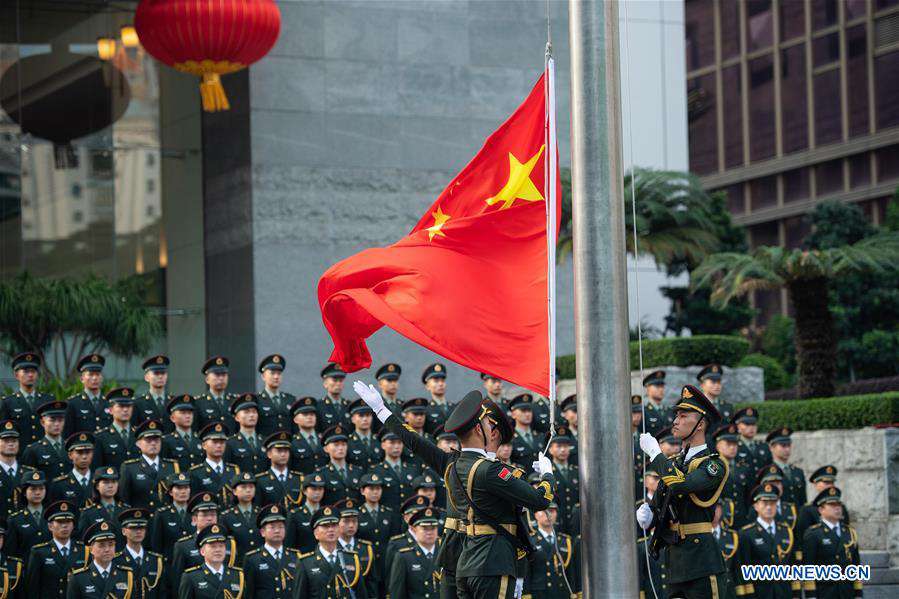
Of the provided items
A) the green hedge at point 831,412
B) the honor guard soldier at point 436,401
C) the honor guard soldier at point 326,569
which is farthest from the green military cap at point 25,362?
the green hedge at point 831,412

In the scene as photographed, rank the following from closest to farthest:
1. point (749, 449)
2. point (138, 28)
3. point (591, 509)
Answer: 1. point (591, 509)
2. point (749, 449)
3. point (138, 28)

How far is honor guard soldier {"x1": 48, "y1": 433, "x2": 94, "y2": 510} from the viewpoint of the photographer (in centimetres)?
1343

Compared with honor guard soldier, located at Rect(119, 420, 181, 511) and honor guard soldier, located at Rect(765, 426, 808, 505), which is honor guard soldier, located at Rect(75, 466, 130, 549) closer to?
honor guard soldier, located at Rect(119, 420, 181, 511)

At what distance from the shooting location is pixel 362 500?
571 inches

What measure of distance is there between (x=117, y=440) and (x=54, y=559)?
1667 millimetres

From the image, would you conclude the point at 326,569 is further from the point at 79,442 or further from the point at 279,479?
the point at 79,442

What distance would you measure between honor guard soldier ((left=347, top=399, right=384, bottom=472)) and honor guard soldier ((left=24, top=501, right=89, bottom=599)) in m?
3.23

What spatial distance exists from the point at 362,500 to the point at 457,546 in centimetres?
544

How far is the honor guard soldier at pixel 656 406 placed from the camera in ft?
52.7

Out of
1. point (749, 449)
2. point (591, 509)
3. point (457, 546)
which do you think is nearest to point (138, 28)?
point (749, 449)

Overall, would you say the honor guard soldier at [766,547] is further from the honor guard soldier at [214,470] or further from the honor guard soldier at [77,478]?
the honor guard soldier at [77,478]

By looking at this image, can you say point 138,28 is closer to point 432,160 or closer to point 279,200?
point 279,200

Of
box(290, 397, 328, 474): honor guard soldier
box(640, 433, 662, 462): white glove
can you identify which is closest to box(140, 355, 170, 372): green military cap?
box(290, 397, 328, 474): honor guard soldier

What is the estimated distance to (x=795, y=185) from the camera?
153 feet
